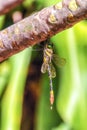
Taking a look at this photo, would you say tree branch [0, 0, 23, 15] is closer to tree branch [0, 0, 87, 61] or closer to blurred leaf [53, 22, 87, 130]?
blurred leaf [53, 22, 87, 130]

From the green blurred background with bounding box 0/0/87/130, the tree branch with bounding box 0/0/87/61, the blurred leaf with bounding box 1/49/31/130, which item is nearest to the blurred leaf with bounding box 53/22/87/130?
the green blurred background with bounding box 0/0/87/130

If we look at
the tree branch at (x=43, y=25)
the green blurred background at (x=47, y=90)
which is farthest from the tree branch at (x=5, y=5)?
the tree branch at (x=43, y=25)

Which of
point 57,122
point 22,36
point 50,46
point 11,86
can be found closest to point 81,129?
point 57,122

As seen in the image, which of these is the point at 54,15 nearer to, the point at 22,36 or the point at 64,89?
the point at 22,36

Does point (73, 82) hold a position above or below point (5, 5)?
below

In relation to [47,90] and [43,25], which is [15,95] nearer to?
[47,90]

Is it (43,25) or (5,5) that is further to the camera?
(5,5)

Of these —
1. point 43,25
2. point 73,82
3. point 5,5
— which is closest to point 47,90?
point 73,82
